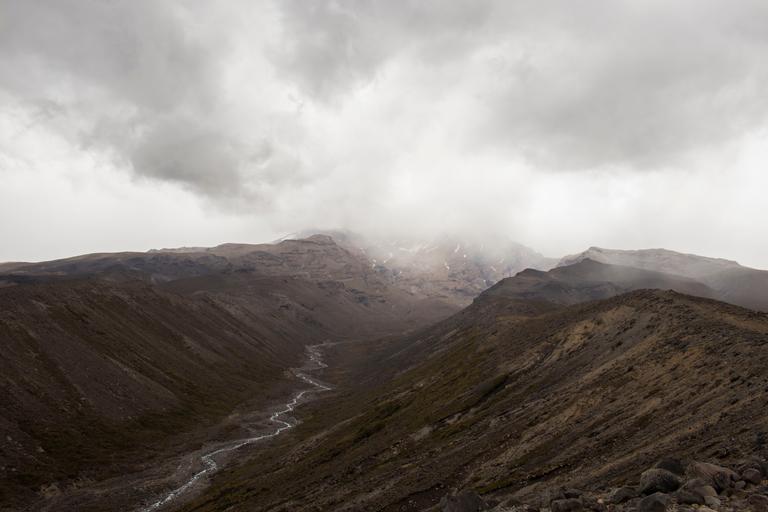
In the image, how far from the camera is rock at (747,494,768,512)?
57.7ft

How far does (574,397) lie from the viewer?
51812mm

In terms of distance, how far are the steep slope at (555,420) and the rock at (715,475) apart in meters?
5.75

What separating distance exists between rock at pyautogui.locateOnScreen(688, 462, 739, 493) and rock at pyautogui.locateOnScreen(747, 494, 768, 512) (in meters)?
2.14

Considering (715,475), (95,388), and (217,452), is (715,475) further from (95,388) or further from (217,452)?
(95,388)

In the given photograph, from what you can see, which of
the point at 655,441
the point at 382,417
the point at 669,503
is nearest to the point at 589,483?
the point at 655,441

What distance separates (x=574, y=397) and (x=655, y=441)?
18.3 m

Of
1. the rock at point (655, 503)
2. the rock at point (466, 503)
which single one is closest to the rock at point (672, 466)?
the rock at point (655, 503)

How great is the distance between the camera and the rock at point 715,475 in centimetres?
2038

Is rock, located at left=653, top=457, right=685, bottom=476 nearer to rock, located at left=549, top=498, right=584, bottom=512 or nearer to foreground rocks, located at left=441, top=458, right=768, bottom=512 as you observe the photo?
foreground rocks, located at left=441, top=458, right=768, bottom=512

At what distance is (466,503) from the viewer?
29859 millimetres

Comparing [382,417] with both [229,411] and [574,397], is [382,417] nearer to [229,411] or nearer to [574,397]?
[574,397]

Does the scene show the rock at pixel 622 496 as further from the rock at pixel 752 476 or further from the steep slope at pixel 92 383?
the steep slope at pixel 92 383

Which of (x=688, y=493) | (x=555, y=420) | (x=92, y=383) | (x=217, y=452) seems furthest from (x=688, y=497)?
(x=92, y=383)

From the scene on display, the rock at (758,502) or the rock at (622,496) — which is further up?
the rock at (758,502)
